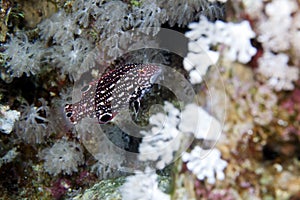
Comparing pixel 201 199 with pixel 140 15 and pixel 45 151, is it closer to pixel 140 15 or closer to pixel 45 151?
pixel 140 15

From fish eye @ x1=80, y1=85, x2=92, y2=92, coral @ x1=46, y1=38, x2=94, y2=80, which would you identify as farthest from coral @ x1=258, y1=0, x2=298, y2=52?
coral @ x1=46, y1=38, x2=94, y2=80


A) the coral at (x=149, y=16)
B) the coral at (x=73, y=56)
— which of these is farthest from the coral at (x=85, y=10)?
the coral at (x=149, y=16)

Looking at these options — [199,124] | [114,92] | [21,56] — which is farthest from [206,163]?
[21,56]

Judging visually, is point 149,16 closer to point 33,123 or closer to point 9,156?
point 33,123

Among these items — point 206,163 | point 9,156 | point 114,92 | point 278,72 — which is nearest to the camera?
point 278,72

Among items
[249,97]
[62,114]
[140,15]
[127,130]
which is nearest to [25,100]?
[62,114]

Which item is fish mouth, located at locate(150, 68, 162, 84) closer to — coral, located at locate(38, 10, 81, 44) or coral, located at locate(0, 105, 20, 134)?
coral, located at locate(38, 10, 81, 44)
